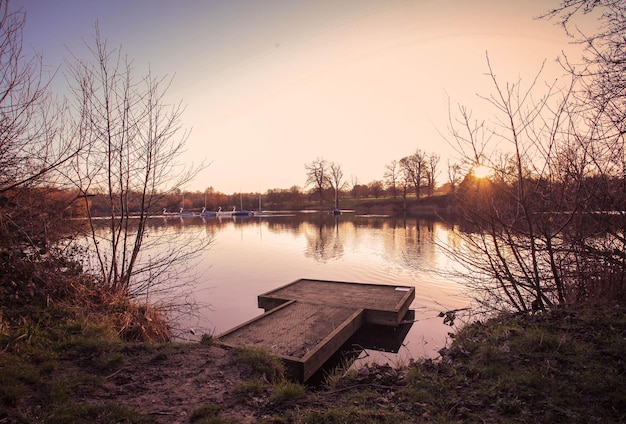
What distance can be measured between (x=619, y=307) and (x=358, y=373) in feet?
14.3

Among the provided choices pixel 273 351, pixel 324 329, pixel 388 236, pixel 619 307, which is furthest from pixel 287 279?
pixel 388 236

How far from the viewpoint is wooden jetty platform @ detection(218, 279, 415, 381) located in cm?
645

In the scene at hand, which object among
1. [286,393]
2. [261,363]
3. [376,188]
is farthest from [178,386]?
[376,188]

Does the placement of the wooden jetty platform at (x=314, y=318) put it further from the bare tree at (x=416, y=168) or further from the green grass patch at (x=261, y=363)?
the bare tree at (x=416, y=168)

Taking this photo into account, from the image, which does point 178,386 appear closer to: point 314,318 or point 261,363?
point 261,363

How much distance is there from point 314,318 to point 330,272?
8011 millimetres

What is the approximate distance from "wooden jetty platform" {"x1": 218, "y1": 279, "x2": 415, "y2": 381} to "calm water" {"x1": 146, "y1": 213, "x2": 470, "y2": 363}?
0.82 m

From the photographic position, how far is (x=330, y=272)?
Result: 1655 centimetres

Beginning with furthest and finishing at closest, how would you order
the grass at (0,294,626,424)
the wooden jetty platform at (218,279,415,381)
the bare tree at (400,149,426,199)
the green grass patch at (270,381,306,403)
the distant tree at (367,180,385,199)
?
the distant tree at (367,180,385,199), the bare tree at (400,149,426,199), the wooden jetty platform at (218,279,415,381), the green grass patch at (270,381,306,403), the grass at (0,294,626,424)

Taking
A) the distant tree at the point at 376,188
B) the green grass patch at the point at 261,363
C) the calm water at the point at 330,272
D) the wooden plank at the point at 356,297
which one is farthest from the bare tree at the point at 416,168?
→ the green grass patch at the point at 261,363

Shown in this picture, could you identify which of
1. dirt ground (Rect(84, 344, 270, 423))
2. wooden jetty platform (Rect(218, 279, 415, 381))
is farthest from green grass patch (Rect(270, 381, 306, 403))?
wooden jetty platform (Rect(218, 279, 415, 381))

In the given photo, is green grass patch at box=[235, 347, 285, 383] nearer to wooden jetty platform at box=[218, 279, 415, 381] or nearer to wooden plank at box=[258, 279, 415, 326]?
wooden jetty platform at box=[218, 279, 415, 381]

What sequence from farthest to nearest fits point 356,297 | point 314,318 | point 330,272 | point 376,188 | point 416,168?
point 376,188
point 416,168
point 330,272
point 356,297
point 314,318

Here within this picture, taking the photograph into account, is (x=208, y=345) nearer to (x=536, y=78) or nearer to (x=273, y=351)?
(x=273, y=351)
